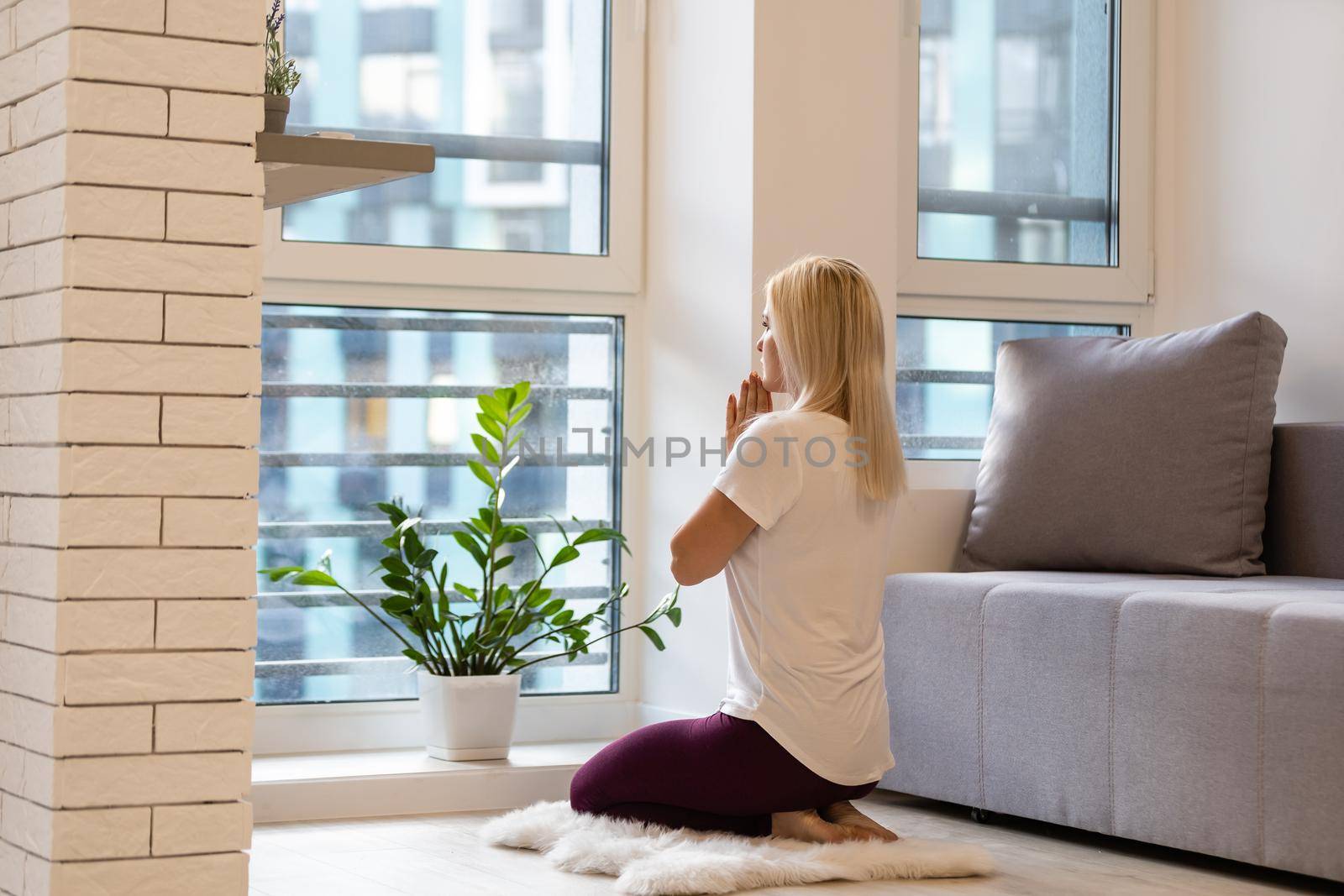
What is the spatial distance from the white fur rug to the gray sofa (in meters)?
0.31

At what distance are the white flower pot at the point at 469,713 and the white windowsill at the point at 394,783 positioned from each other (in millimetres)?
26

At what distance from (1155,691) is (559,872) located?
103cm

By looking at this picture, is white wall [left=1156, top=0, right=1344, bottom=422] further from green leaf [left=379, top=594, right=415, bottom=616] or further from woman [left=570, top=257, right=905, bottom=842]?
green leaf [left=379, top=594, right=415, bottom=616]

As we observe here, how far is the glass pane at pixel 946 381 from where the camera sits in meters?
3.62

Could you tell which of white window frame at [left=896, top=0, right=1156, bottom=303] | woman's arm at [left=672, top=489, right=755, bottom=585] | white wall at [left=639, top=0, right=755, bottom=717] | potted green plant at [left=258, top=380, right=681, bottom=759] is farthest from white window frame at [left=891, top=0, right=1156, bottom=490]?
woman's arm at [left=672, top=489, right=755, bottom=585]

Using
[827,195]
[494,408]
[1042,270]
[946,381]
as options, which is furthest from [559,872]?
[1042,270]

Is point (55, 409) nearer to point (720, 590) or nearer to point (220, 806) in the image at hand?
point (220, 806)

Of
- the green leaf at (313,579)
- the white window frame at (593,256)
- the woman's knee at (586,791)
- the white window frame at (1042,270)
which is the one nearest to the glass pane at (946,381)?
the white window frame at (1042,270)

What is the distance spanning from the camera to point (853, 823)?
8.63 feet

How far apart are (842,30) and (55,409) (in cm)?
218

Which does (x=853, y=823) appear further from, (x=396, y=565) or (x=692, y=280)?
(x=692, y=280)

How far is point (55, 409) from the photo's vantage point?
150 centimetres

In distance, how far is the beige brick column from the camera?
4.90ft

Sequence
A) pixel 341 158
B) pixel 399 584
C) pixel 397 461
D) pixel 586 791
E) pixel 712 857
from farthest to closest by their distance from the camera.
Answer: pixel 397 461
pixel 399 584
pixel 586 791
pixel 712 857
pixel 341 158
